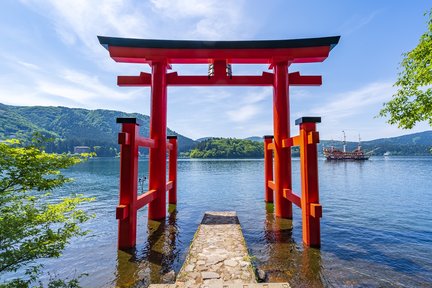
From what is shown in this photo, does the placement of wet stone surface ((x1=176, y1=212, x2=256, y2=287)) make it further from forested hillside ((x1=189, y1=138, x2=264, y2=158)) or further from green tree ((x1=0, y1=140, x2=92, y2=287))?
forested hillside ((x1=189, y1=138, x2=264, y2=158))

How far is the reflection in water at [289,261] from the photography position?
4965 mm

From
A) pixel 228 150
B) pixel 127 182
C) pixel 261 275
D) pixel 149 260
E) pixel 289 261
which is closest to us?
pixel 261 275

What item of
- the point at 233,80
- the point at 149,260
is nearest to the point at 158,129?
the point at 233,80

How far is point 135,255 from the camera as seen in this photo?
624 centimetres

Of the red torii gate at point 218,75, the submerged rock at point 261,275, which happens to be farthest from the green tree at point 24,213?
the red torii gate at point 218,75

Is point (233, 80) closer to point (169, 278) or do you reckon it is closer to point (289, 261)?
point (289, 261)

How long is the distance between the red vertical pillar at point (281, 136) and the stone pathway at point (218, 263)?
2962 mm

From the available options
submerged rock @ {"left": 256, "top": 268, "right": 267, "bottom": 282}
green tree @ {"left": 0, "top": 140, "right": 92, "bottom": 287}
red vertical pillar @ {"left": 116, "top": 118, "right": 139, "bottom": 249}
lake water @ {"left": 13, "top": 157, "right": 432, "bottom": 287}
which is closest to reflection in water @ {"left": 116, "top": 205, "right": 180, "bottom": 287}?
lake water @ {"left": 13, "top": 157, "right": 432, "bottom": 287}

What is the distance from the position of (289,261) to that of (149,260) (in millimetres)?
3850

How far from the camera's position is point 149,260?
5.94 meters

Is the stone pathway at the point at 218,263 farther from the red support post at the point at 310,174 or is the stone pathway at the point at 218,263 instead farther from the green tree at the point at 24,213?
the red support post at the point at 310,174

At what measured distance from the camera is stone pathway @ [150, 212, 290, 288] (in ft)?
13.4

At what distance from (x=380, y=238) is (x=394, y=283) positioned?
353 cm

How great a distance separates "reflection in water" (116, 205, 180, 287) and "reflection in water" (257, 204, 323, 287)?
2594mm
